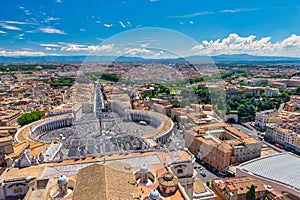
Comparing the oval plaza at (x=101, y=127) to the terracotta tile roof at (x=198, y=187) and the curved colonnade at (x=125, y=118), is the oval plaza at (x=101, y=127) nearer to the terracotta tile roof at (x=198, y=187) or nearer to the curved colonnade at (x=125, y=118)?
the curved colonnade at (x=125, y=118)

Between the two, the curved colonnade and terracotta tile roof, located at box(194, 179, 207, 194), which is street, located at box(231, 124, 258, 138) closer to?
the curved colonnade

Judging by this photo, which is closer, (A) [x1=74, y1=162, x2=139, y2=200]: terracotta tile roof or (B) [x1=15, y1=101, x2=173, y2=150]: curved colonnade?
(A) [x1=74, y1=162, x2=139, y2=200]: terracotta tile roof

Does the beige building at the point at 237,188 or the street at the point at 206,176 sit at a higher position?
the beige building at the point at 237,188

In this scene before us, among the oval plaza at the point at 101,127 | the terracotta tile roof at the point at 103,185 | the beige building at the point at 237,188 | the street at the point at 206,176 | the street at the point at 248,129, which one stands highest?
the terracotta tile roof at the point at 103,185

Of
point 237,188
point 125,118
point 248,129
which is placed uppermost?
point 125,118

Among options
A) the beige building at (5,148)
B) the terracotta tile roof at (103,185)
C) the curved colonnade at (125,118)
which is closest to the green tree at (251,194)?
the terracotta tile roof at (103,185)

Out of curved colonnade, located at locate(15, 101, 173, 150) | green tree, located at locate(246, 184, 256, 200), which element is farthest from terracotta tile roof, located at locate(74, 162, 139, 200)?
curved colonnade, located at locate(15, 101, 173, 150)

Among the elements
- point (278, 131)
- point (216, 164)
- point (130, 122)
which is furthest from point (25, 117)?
point (278, 131)

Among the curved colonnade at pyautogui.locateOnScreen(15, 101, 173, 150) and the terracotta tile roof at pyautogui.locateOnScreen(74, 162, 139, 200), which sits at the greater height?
the terracotta tile roof at pyautogui.locateOnScreen(74, 162, 139, 200)

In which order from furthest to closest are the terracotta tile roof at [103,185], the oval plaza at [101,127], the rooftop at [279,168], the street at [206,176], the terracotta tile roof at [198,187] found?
the oval plaza at [101,127], the street at [206,176], the rooftop at [279,168], the terracotta tile roof at [198,187], the terracotta tile roof at [103,185]

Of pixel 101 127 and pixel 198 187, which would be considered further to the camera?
pixel 101 127

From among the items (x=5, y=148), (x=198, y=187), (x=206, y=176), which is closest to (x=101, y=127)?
(x=5, y=148)

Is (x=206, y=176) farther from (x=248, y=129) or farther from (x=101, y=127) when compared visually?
(x=248, y=129)
